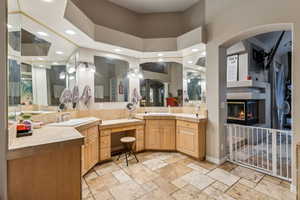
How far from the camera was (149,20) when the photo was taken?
4.05 m

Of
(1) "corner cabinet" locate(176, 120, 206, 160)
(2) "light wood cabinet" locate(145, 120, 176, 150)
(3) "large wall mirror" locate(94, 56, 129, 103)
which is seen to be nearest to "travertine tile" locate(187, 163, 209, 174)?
(1) "corner cabinet" locate(176, 120, 206, 160)

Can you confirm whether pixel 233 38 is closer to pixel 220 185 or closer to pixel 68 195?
pixel 220 185

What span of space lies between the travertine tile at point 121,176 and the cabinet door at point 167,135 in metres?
1.28

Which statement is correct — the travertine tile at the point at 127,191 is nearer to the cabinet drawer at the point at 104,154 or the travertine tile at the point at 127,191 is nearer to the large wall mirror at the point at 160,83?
the cabinet drawer at the point at 104,154

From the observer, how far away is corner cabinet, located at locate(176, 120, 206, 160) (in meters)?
3.08

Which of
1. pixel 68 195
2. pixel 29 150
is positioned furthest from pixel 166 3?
pixel 68 195

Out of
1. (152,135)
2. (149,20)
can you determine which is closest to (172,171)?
(152,135)

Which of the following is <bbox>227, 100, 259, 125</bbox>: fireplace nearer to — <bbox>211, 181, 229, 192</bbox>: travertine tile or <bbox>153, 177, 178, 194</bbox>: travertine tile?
<bbox>211, 181, 229, 192</bbox>: travertine tile

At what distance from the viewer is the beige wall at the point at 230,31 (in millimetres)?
2078

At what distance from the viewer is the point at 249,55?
428 cm

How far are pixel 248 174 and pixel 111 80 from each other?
3.53 m

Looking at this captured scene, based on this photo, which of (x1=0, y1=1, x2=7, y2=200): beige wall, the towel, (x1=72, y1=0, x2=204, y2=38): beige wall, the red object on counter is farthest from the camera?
the red object on counter

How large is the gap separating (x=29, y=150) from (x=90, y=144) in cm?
146

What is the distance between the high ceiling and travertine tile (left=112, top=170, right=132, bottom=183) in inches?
153
